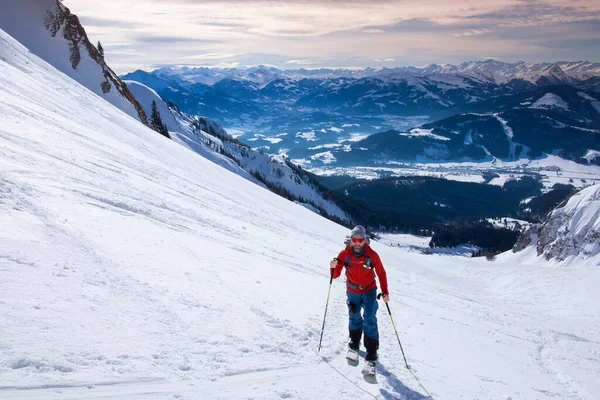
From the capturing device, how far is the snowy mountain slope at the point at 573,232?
47.3 metres

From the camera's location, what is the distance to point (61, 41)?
6638 cm

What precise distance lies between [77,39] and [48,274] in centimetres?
7662

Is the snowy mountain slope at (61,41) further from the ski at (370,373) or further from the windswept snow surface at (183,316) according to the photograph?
the ski at (370,373)

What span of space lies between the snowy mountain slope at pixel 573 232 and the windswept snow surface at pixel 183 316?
118 ft

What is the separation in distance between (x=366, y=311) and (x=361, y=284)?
62 cm

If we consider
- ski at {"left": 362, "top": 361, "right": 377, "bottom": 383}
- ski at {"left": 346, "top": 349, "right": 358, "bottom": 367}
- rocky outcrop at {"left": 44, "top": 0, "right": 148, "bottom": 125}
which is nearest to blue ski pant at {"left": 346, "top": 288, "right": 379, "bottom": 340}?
ski at {"left": 346, "top": 349, "right": 358, "bottom": 367}

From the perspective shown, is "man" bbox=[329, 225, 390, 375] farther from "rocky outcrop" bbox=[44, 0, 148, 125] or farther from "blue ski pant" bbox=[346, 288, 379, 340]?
"rocky outcrop" bbox=[44, 0, 148, 125]

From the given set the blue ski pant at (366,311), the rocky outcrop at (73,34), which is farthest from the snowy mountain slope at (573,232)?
the rocky outcrop at (73,34)

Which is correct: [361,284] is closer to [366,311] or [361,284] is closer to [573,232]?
[366,311]

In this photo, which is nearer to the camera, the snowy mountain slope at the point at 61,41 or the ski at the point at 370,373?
the ski at the point at 370,373

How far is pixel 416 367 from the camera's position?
8305mm

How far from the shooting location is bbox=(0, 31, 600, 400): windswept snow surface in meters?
5.86

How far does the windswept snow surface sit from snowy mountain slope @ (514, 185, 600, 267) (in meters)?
36.0

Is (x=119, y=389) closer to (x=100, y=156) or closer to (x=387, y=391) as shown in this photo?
(x=387, y=391)
